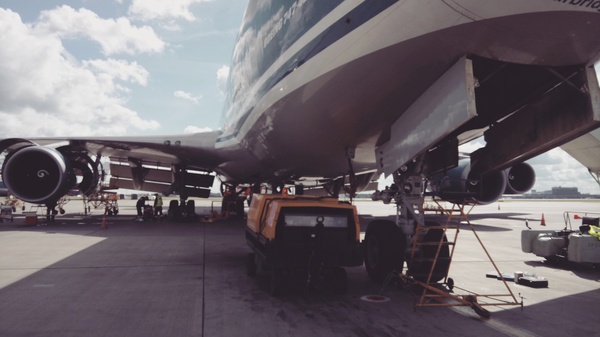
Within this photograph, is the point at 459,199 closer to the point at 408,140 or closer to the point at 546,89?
the point at 408,140

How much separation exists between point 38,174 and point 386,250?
39.6ft

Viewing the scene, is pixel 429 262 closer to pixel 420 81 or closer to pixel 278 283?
pixel 278 283

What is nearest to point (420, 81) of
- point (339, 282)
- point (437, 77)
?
point (437, 77)

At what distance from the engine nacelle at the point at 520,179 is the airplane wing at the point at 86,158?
10.3m

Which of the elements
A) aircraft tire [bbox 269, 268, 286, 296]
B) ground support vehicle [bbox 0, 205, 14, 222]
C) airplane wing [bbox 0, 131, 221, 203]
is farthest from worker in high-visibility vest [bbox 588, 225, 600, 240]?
ground support vehicle [bbox 0, 205, 14, 222]

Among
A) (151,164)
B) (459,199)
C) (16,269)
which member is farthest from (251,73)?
(151,164)

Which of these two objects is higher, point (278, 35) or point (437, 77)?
point (278, 35)

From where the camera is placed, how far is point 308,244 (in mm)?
5266

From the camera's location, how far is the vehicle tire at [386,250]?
573 centimetres

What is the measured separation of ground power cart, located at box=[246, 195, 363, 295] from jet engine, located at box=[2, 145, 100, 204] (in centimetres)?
930

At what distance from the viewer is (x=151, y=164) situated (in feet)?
56.1

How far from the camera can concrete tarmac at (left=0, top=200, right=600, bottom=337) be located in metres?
3.96

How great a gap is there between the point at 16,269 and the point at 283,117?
5035mm

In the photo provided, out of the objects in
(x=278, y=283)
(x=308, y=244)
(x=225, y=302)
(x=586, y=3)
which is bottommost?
A: (x=225, y=302)
